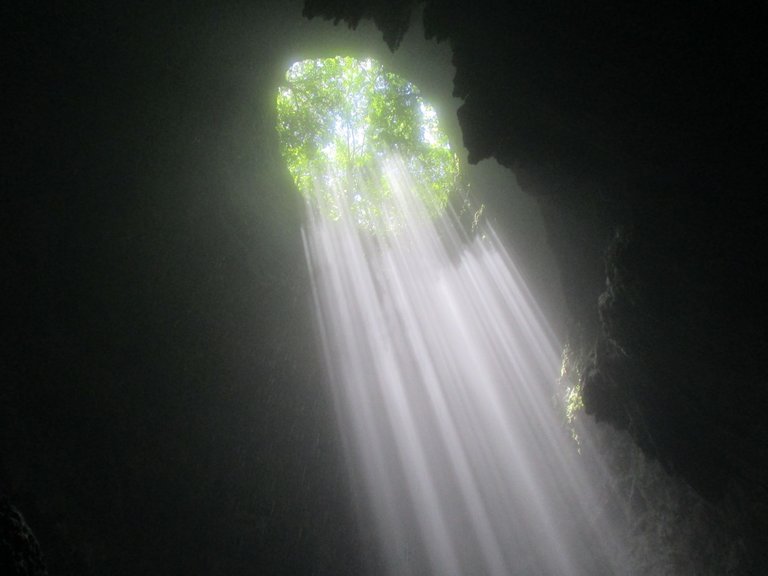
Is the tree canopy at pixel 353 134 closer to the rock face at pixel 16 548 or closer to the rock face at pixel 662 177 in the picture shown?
the rock face at pixel 662 177

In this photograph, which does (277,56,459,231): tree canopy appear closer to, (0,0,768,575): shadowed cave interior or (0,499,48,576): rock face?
(0,0,768,575): shadowed cave interior

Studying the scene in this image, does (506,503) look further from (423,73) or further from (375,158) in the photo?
(423,73)

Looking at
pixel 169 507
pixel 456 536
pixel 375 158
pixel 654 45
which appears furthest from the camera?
pixel 456 536

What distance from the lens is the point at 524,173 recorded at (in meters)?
8.23

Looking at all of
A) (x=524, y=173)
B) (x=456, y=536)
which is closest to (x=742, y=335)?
(x=524, y=173)

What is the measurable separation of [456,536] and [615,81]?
23.9m

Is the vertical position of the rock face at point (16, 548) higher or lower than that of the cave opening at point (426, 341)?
lower

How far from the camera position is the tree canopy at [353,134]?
19406 millimetres

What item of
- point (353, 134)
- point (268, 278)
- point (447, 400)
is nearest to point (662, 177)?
point (268, 278)

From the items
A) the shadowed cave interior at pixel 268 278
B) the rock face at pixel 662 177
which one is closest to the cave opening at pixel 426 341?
the shadowed cave interior at pixel 268 278

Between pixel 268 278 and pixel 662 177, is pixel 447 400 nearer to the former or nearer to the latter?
pixel 268 278

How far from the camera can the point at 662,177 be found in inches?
216

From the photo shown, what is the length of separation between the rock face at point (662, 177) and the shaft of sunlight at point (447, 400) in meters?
4.30

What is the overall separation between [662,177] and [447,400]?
24.6m
